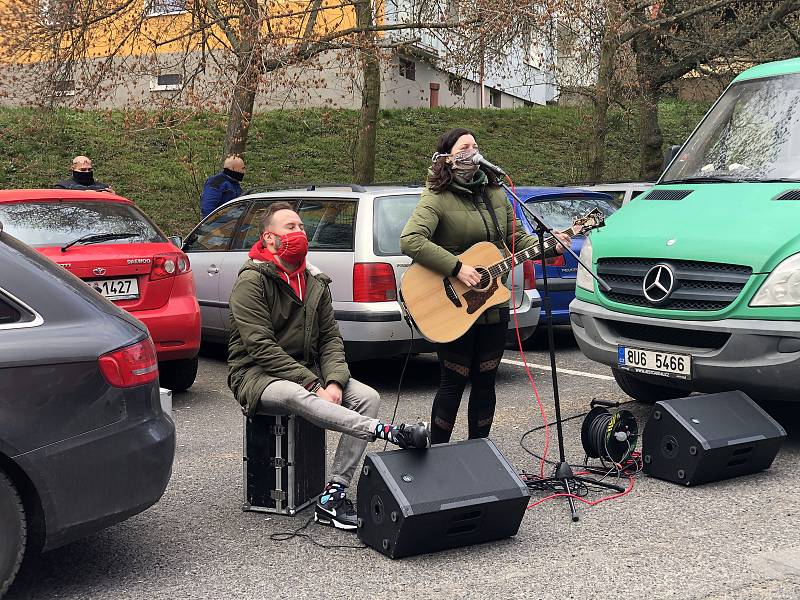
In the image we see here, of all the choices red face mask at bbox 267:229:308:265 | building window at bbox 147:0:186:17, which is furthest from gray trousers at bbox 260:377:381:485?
building window at bbox 147:0:186:17

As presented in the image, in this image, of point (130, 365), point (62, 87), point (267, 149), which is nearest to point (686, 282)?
point (130, 365)

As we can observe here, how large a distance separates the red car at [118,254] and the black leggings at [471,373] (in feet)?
9.22

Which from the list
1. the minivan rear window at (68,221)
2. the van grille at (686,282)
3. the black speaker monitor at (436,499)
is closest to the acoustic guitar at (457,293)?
the black speaker monitor at (436,499)

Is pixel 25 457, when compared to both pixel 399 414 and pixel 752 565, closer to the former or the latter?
pixel 752 565

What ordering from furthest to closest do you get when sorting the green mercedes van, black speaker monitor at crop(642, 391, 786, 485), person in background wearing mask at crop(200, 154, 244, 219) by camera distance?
person in background wearing mask at crop(200, 154, 244, 219), the green mercedes van, black speaker monitor at crop(642, 391, 786, 485)

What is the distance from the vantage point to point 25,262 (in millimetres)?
4367

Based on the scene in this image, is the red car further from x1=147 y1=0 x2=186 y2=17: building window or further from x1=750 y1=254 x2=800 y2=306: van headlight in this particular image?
x1=147 y1=0 x2=186 y2=17: building window

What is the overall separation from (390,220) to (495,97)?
32865mm

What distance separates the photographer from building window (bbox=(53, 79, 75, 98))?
1529 centimetres

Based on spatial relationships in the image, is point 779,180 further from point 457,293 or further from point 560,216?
point 560,216

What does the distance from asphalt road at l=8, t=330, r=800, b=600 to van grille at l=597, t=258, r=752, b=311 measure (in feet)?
3.37

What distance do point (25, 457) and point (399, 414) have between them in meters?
4.11

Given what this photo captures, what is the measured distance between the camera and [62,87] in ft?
50.5

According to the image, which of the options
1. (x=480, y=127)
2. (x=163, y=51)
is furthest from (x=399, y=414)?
(x=480, y=127)
